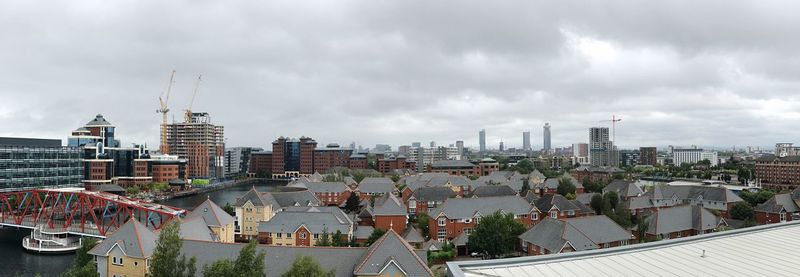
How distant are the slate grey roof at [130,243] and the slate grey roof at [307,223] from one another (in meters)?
Result: 7.79

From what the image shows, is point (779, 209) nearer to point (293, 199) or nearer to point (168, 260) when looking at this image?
point (293, 199)

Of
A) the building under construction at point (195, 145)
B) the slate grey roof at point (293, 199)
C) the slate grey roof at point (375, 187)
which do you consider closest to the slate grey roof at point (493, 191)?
the slate grey roof at point (375, 187)

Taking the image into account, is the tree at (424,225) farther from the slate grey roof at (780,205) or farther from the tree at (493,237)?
the slate grey roof at (780,205)

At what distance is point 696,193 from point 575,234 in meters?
25.3

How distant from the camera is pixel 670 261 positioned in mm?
9094

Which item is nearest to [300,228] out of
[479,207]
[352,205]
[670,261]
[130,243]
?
[130,243]

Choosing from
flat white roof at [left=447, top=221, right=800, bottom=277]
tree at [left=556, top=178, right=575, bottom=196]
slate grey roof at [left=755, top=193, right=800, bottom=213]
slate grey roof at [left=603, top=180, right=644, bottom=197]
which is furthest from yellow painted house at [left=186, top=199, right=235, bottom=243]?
slate grey roof at [left=755, top=193, right=800, bottom=213]

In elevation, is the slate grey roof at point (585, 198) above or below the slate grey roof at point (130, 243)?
below

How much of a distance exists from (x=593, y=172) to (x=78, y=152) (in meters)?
70.3

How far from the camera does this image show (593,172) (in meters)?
73.1

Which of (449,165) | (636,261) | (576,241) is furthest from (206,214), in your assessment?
(449,165)

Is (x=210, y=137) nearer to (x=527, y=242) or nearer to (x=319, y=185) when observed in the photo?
(x=319, y=185)

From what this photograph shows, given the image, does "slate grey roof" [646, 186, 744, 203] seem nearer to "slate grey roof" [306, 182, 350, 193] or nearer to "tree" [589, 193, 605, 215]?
"tree" [589, 193, 605, 215]

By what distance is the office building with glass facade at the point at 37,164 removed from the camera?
1982 inches
